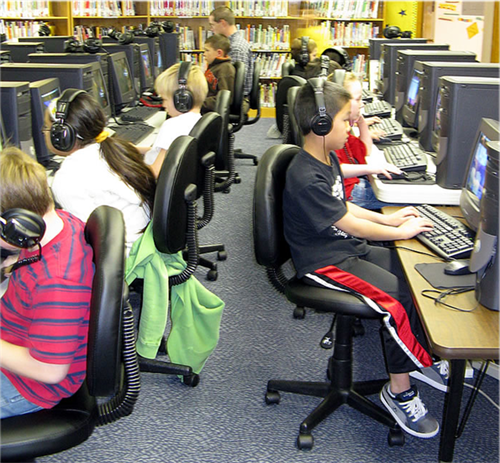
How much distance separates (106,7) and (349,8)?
9.51 feet

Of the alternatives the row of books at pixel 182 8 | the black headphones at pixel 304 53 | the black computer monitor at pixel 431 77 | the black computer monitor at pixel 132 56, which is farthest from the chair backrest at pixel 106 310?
the row of books at pixel 182 8

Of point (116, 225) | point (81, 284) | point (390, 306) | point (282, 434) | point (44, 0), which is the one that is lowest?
point (282, 434)

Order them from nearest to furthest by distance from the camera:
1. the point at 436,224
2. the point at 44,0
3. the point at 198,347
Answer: the point at 436,224 < the point at 198,347 < the point at 44,0

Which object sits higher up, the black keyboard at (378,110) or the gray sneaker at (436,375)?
the black keyboard at (378,110)

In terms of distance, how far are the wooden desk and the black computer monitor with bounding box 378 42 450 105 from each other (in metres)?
2.80

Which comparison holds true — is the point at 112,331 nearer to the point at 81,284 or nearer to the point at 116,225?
the point at 81,284

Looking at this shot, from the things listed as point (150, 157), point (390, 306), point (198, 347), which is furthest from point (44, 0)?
point (390, 306)

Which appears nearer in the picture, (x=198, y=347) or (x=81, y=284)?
(x=81, y=284)

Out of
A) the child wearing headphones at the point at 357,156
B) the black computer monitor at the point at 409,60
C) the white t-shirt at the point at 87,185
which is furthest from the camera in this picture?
the black computer monitor at the point at 409,60

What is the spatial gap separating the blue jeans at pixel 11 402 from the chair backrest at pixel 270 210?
2.49 feet

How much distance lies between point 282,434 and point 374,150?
140 centimetres

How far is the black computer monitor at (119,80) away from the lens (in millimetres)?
3756

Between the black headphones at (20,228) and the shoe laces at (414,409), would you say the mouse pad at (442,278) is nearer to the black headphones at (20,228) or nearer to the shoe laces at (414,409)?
the shoe laces at (414,409)

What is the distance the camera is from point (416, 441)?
196cm
